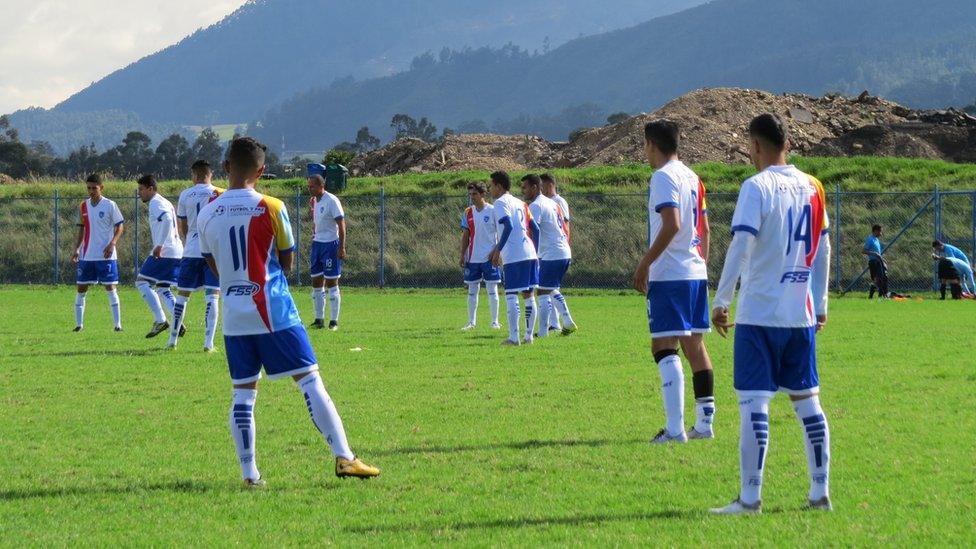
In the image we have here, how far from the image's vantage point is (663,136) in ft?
29.1

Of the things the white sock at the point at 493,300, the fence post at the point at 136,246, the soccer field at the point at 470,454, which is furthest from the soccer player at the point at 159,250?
the fence post at the point at 136,246

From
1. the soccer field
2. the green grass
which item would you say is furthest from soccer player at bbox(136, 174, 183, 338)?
the green grass

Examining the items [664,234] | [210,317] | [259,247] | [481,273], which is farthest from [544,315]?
[259,247]

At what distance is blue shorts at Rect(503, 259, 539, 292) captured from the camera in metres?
16.6

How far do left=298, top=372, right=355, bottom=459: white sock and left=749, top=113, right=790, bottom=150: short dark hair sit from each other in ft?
9.38

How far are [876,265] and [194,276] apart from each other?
19055mm

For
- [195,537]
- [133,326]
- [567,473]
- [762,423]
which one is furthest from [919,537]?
[133,326]

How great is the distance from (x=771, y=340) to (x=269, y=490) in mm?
2992

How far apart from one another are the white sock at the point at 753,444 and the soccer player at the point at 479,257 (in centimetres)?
1322

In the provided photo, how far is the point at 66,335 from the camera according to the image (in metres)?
18.6

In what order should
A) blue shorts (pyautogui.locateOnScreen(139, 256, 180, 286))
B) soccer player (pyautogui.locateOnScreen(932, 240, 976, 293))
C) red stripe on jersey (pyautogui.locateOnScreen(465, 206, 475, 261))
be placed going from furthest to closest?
soccer player (pyautogui.locateOnScreen(932, 240, 976, 293)), red stripe on jersey (pyautogui.locateOnScreen(465, 206, 475, 261)), blue shorts (pyautogui.locateOnScreen(139, 256, 180, 286))

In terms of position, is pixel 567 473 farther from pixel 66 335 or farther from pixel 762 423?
pixel 66 335

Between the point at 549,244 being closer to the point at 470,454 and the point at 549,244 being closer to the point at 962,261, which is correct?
the point at 470,454

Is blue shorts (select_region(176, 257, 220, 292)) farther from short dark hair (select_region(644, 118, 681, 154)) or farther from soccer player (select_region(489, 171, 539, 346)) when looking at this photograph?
short dark hair (select_region(644, 118, 681, 154))
